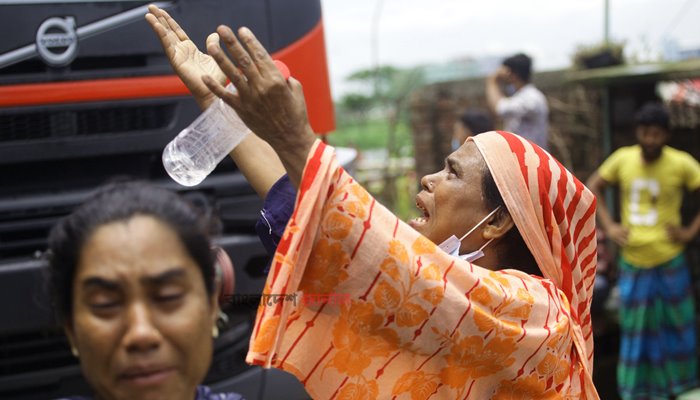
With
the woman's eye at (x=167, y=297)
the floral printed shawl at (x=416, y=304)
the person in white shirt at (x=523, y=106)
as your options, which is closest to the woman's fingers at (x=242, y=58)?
the floral printed shawl at (x=416, y=304)

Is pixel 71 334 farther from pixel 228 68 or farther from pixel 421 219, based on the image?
pixel 421 219

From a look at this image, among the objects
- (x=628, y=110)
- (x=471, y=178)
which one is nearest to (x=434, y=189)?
(x=471, y=178)

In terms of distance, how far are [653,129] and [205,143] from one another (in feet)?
12.8

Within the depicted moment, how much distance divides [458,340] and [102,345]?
0.72m

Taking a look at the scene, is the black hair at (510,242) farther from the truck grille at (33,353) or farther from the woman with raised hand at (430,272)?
the truck grille at (33,353)

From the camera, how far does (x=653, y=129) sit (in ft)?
17.1

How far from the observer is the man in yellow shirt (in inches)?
205

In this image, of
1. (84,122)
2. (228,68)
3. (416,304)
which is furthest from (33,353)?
(228,68)

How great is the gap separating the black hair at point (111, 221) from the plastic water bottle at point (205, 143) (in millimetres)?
467

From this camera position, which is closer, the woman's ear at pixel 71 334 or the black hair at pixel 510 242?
the woman's ear at pixel 71 334

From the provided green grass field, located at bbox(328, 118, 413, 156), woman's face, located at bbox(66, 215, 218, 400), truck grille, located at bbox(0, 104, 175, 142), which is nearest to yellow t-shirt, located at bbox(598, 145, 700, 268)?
truck grille, located at bbox(0, 104, 175, 142)

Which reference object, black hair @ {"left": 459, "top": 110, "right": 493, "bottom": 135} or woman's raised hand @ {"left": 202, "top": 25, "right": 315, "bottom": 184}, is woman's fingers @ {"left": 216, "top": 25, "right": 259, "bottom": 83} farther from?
black hair @ {"left": 459, "top": 110, "right": 493, "bottom": 135}

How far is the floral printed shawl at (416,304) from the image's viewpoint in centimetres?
157

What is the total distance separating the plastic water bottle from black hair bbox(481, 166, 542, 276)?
22.6 inches
